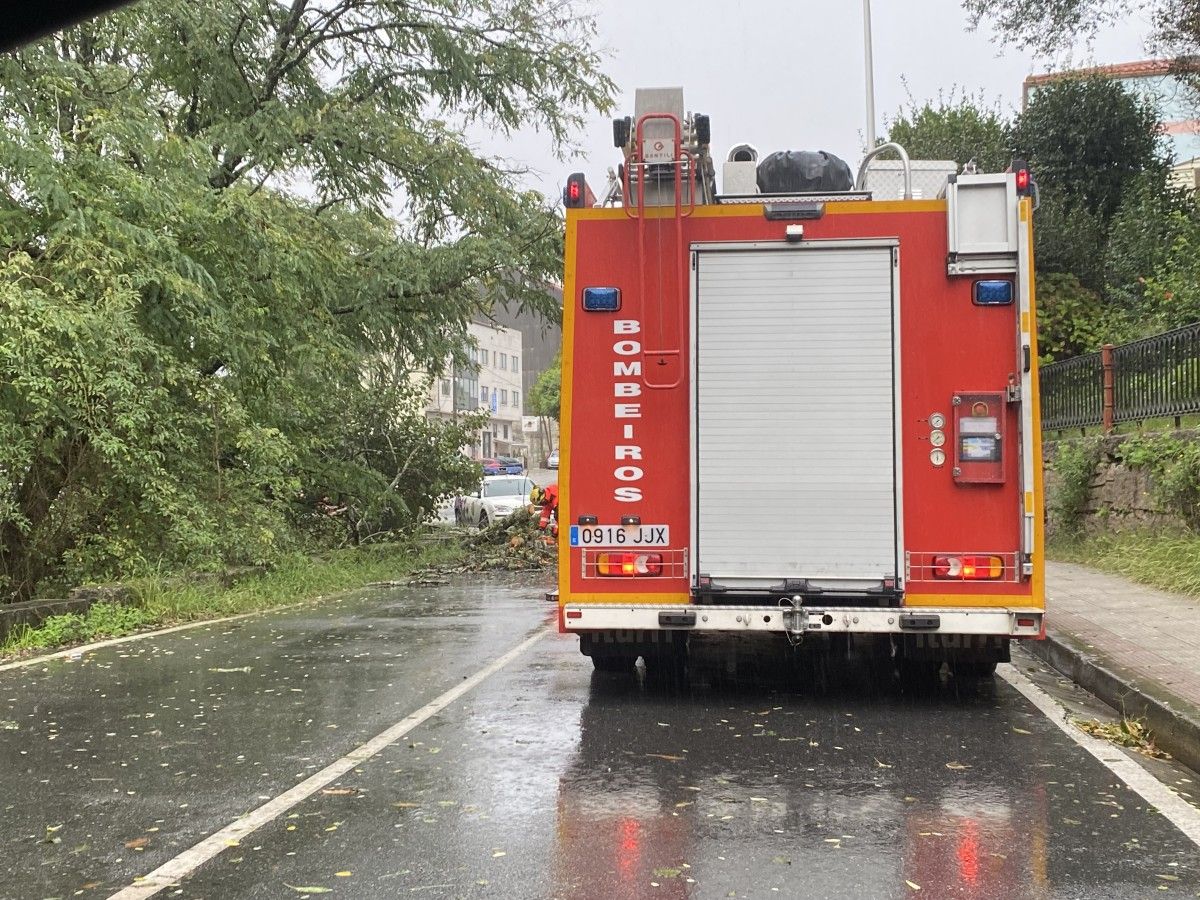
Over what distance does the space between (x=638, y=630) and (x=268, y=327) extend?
9.34 metres

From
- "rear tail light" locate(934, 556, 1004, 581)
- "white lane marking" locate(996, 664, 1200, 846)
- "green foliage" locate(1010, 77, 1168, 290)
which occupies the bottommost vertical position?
"white lane marking" locate(996, 664, 1200, 846)

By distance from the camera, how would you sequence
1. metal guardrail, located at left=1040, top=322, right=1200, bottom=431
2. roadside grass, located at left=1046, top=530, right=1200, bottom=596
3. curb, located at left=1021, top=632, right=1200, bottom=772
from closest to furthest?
curb, located at left=1021, top=632, right=1200, bottom=772
roadside grass, located at left=1046, top=530, right=1200, bottom=596
metal guardrail, located at left=1040, top=322, right=1200, bottom=431

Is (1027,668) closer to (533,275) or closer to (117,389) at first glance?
(117,389)

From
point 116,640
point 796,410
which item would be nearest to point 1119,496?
point 796,410

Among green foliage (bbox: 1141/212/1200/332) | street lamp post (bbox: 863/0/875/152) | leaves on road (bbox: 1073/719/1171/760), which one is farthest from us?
street lamp post (bbox: 863/0/875/152)

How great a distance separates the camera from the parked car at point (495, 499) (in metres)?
34.3

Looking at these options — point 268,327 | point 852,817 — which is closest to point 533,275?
point 268,327

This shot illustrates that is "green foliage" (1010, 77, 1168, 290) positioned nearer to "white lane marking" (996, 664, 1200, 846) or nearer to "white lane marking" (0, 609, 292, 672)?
"white lane marking" (0, 609, 292, 672)

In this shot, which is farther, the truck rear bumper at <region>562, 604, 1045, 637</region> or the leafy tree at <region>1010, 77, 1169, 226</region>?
the leafy tree at <region>1010, 77, 1169, 226</region>

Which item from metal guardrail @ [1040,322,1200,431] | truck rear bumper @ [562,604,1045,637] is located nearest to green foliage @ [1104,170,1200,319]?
metal guardrail @ [1040,322,1200,431]

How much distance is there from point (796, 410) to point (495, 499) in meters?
27.7

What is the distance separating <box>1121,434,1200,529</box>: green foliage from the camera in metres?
13.9

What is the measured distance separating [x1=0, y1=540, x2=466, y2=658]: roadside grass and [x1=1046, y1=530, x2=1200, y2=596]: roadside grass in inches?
391

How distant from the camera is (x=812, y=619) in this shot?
741cm
